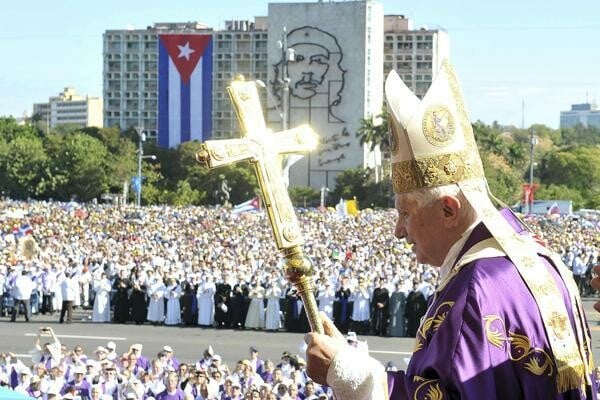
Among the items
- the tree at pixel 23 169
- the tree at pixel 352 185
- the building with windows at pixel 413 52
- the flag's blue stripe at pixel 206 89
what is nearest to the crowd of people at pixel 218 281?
the tree at pixel 352 185

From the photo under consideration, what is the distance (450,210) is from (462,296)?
1.21 feet

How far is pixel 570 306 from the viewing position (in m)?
3.24

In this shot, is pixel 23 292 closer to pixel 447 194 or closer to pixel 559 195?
pixel 447 194

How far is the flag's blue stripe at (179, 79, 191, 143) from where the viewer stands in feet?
297

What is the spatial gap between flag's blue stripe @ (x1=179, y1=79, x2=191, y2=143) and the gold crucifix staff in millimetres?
87349


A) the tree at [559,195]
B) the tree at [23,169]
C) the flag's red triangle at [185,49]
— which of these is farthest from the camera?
the flag's red triangle at [185,49]

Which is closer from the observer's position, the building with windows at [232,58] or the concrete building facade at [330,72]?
the concrete building facade at [330,72]

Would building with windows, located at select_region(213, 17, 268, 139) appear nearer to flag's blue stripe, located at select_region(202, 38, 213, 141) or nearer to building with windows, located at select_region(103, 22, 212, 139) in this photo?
building with windows, located at select_region(103, 22, 212, 139)

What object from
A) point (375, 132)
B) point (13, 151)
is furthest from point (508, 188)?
point (13, 151)

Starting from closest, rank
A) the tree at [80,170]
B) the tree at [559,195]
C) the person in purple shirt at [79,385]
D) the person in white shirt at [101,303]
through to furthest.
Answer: the person in purple shirt at [79,385], the person in white shirt at [101,303], the tree at [559,195], the tree at [80,170]

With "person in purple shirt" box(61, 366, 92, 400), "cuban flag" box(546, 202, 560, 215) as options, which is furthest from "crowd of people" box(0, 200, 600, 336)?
"cuban flag" box(546, 202, 560, 215)

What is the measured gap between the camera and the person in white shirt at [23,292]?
995 inches

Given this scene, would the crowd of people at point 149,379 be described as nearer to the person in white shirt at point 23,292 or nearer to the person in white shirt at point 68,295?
the person in white shirt at point 68,295

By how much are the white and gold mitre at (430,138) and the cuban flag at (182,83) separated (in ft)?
282
